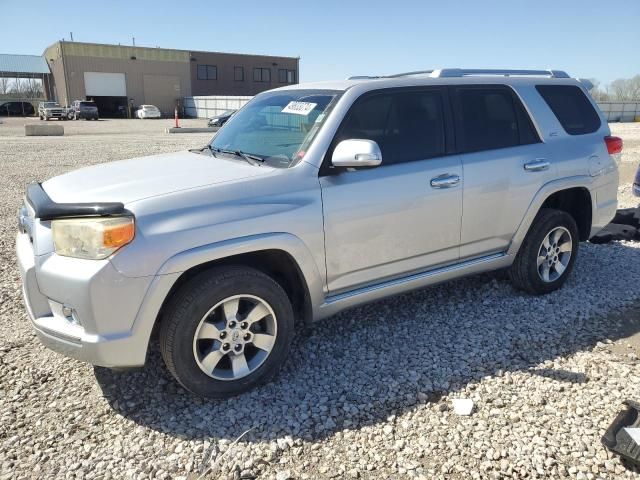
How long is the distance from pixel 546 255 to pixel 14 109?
54890 mm

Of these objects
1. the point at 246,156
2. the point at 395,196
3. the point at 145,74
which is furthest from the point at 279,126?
the point at 145,74

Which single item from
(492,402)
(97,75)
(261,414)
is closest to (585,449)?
(492,402)

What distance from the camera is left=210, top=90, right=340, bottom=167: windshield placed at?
3.43 m

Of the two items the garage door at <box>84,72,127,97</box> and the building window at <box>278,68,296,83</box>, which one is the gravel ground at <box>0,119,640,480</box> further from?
the building window at <box>278,68,296,83</box>

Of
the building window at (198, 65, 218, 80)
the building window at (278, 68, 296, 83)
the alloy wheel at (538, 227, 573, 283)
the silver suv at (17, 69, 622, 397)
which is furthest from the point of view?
the building window at (278, 68, 296, 83)

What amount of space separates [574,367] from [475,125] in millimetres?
1910

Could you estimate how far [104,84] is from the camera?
53.0 metres

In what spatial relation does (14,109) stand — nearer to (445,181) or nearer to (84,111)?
(84,111)

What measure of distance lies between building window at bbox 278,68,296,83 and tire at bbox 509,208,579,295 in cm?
6341

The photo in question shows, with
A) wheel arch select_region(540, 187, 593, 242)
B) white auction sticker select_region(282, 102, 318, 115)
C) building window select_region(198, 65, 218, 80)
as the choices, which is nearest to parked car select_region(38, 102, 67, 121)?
building window select_region(198, 65, 218, 80)

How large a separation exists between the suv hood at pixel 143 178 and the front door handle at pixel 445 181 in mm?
1226

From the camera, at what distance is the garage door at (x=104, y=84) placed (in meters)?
52.2

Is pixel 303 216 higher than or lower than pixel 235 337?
higher

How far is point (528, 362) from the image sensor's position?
142 inches
